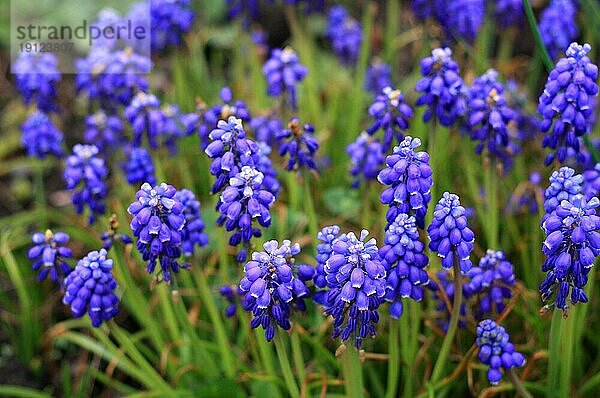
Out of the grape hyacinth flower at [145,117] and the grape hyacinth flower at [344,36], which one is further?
the grape hyacinth flower at [344,36]

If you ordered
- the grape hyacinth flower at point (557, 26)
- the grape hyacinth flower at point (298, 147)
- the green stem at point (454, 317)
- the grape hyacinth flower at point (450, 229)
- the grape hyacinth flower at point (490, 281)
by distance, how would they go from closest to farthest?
the grape hyacinth flower at point (450, 229), the green stem at point (454, 317), the grape hyacinth flower at point (490, 281), the grape hyacinth flower at point (298, 147), the grape hyacinth flower at point (557, 26)

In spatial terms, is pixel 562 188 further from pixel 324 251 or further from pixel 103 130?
pixel 103 130

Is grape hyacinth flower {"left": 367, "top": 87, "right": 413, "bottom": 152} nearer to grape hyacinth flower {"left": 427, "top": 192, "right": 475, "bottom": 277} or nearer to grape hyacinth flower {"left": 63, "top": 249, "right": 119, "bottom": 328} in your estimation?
grape hyacinth flower {"left": 427, "top": 192, "right": 475, "bottom": 277}

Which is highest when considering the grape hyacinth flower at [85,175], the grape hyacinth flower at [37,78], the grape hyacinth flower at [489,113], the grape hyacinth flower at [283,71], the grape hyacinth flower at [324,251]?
the grape hyacinth flower at [37,78]

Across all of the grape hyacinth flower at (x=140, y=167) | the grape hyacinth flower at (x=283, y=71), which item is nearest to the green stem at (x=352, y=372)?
the grape hyacinth flower at (x=140, y=167)

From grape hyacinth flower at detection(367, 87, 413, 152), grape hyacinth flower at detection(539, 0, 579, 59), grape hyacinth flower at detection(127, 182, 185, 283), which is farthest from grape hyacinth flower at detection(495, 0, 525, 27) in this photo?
grape hyacinth flower at detection(127, 182, 185, 283)

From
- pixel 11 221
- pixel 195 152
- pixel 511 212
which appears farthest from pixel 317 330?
pixel 11 221

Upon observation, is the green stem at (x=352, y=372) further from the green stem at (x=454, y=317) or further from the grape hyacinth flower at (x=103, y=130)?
the grape hyacinth flower at (x=103, y=130)

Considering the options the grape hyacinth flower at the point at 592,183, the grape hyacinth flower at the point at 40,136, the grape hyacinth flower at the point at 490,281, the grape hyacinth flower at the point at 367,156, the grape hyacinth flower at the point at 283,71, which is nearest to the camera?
the grape hyacinth flower at the point at 592,183

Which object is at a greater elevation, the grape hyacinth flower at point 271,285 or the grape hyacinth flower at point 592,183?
the grape hyacinth flower at point 592,183

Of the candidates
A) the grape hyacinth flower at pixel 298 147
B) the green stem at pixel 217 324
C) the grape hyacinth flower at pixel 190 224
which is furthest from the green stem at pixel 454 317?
the grape hyacinth flower at pixel 190 224
